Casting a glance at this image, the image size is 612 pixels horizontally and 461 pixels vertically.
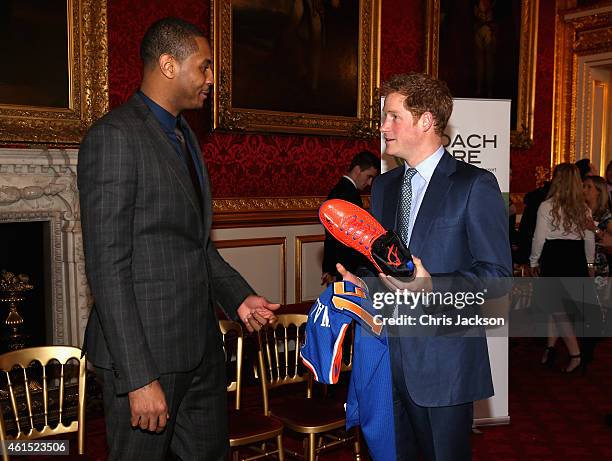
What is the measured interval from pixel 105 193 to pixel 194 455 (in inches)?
34.3

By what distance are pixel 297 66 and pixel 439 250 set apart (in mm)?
4337

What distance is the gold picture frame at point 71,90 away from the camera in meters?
4.48

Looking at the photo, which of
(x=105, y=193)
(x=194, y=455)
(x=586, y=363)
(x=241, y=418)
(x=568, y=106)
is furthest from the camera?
(x=568, y=106)

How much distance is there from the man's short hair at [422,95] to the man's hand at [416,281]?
504 mm

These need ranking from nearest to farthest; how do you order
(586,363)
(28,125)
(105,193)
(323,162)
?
(105,193) → (28,125) → (586,363) → (323,162)

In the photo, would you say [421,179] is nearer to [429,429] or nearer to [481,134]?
[429,429]

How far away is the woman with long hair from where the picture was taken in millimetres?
5219

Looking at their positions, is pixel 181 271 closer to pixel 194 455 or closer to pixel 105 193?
pixel 105 193

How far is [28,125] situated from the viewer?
4.54m

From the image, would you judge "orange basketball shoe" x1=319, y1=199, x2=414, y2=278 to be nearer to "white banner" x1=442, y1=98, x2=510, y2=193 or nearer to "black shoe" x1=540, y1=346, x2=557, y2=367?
"white banner" x1=442, y1=98, x2=510, y2=193

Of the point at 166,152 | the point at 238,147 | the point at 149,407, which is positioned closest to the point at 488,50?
the point at 238,147

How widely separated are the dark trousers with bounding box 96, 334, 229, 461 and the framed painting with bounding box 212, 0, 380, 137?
12.3 feet

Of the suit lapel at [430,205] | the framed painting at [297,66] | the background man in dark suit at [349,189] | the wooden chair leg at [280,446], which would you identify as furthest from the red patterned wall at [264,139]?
the suit lapel at [430,205]

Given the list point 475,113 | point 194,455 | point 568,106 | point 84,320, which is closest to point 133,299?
point 194,455
